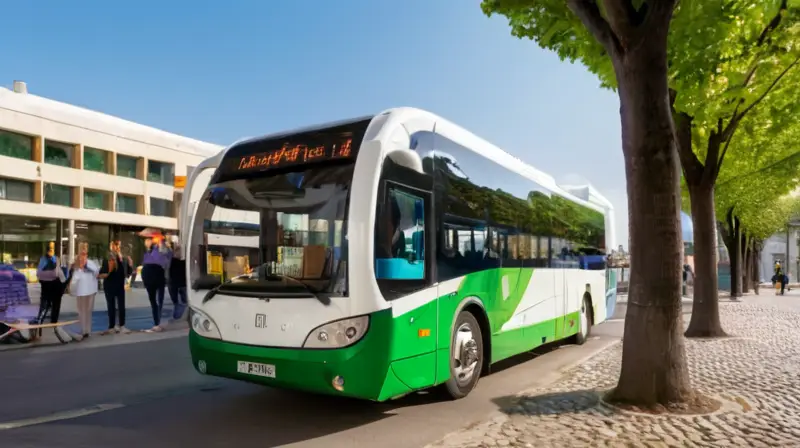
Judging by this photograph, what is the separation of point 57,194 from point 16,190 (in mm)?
2867

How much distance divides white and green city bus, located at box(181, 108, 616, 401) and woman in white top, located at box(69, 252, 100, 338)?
6393mm

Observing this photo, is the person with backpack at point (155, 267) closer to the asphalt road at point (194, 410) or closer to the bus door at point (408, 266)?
the asphalt road at point (194, 410)

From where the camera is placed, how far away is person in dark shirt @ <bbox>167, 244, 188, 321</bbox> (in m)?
13.8

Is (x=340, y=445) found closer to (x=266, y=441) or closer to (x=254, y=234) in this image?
(x=266, y=441)

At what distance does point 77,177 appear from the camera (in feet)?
145

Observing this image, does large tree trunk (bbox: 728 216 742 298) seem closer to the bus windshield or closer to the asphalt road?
the asphalt road

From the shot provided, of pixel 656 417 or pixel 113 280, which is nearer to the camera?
pixel 656 417

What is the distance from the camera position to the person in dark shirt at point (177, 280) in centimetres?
1376

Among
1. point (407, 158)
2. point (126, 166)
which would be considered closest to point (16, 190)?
point (126, 166)

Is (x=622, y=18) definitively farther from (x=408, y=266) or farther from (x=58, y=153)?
(x=58, y=153)

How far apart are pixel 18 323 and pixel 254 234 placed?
770 centimetres

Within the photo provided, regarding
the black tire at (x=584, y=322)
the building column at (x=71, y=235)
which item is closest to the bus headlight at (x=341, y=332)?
the black tire at (x=584, y=322)

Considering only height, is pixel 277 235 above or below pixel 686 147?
below

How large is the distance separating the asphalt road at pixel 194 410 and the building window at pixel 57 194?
3823cm
